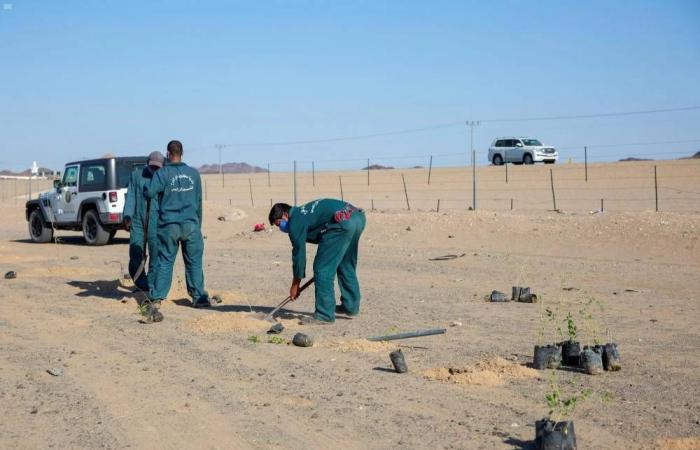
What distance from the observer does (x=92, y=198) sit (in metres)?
22.0

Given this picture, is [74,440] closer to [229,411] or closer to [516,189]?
Answer: [229,411]

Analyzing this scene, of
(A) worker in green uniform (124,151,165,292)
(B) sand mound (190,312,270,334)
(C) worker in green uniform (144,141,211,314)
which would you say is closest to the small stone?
(B) sand mound (190,312,270,334)

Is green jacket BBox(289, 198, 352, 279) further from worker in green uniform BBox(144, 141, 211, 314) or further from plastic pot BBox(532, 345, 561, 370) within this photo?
plastic pot BBox(532, 345, 561, 370)

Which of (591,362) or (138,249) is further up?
(138,249)

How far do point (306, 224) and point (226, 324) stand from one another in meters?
1.38

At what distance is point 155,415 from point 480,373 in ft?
8.59

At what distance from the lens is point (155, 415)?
6754 millimetres

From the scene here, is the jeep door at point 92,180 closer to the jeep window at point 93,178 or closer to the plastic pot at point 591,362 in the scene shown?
the jeep window at point 93,178

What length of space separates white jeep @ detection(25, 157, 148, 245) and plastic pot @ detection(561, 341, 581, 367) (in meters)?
14.6

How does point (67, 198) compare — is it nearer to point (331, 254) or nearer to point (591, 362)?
point (331, 254)

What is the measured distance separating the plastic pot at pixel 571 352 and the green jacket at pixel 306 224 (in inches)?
117

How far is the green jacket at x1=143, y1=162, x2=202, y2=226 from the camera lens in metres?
11.5

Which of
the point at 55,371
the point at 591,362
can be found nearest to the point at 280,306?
the point at 55,371

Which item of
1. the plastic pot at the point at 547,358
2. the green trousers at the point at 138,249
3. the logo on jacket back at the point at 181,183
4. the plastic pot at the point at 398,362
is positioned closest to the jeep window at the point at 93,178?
the green trousers at the point at 138,249
